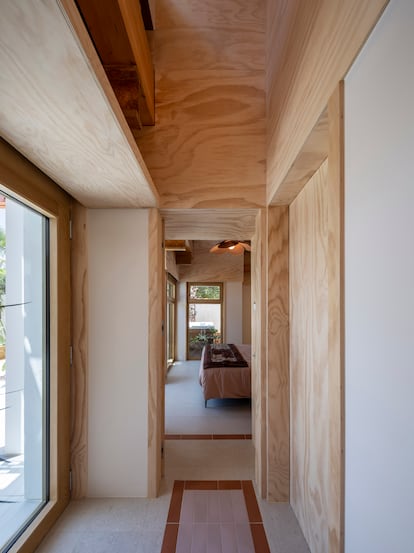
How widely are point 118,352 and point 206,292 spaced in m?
6.72

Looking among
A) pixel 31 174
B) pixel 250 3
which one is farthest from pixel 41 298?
pixel 250 3

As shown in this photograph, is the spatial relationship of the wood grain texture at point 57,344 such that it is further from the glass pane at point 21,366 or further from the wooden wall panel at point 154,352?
the wooden wall panel at point 154,352

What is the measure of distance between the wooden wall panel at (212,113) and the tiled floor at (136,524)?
6.81 feet

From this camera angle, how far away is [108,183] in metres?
2.04

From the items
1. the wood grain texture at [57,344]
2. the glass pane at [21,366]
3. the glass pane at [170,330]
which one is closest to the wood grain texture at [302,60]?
the wood grain texture at [57,344]

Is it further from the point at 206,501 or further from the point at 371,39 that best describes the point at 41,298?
the point at 371,39

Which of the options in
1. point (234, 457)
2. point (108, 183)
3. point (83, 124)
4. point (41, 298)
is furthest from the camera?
point (234, 457)

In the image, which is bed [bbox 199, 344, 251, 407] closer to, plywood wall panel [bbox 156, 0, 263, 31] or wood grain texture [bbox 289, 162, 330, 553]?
wood grain texture [bbox 289, 162, 330, 553]

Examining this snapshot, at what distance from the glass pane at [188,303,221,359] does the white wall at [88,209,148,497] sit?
645cm

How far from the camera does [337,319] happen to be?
1117mm

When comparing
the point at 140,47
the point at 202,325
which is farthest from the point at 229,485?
the point at 202,325

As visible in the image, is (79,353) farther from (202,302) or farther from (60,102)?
(202,302)

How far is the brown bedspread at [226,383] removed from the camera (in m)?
4.78

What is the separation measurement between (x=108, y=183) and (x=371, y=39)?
151cm
